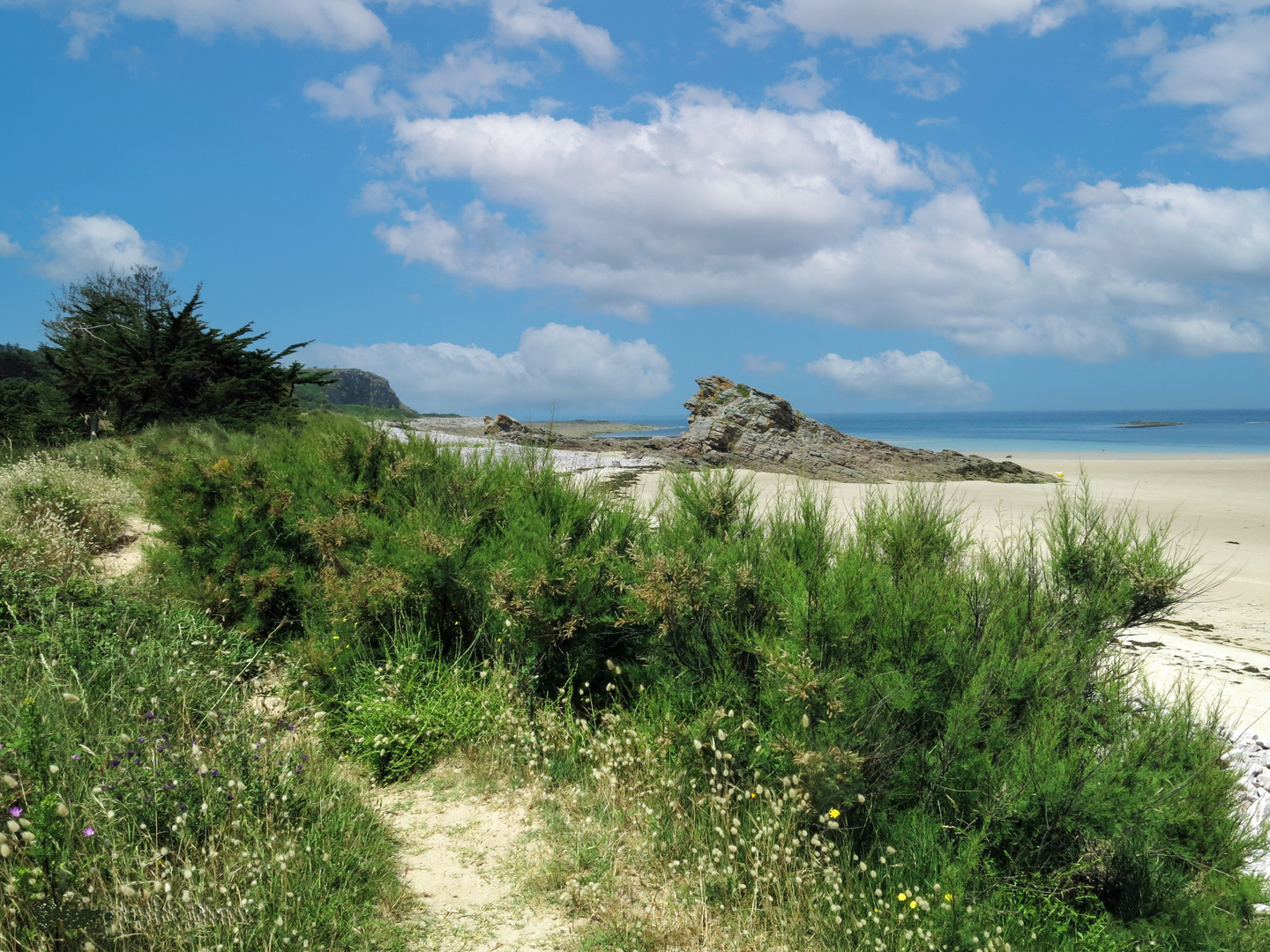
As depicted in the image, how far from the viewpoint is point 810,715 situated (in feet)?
11.5

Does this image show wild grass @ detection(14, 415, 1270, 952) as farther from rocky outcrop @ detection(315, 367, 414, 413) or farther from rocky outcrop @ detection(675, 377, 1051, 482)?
rocky outcrop @ detection(315, 367, 414, 413)

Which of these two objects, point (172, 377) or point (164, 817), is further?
point (172, 377)

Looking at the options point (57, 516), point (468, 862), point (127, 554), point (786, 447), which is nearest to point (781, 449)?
point (786, 447)

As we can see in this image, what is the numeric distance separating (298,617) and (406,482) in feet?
4.85

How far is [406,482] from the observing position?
6898mm

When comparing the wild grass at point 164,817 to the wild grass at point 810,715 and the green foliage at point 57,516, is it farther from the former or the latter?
the green foliage at point 57,516

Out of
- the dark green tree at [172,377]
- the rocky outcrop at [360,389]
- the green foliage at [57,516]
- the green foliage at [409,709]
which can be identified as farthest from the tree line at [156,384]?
the rocky outcrop at [360,389]

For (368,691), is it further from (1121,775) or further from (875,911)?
(1121,775)

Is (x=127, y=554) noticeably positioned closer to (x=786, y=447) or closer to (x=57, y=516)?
(x=57, y=516)

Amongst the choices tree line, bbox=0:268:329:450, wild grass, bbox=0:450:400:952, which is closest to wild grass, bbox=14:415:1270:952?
wild grass, bbox=0:450:400:952

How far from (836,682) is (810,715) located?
23cm

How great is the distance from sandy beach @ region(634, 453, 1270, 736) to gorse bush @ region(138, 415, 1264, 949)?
0.51m

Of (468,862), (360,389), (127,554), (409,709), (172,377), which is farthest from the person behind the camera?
(360,389)

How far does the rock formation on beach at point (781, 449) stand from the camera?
73.0ft
